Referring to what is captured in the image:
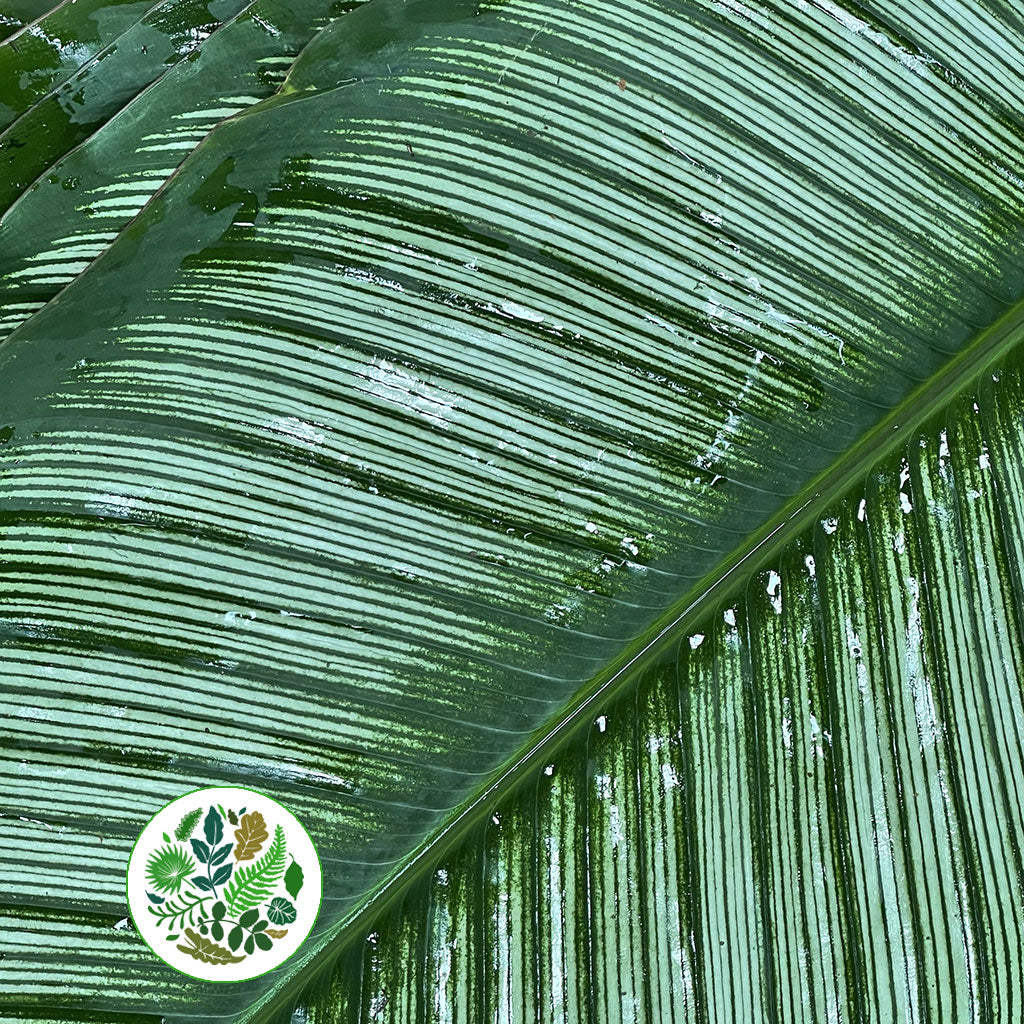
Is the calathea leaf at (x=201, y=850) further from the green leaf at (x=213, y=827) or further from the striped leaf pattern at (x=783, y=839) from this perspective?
the striped leaf pattern at (x=783, y=839)

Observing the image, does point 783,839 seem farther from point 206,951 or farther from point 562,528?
point 206,951

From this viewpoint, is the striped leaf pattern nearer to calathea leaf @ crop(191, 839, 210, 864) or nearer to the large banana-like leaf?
the large banana-like leaf

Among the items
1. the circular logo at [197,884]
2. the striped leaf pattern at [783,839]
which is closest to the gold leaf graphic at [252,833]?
the circular logo at [197,884]

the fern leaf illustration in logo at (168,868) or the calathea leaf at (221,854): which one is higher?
the calathea leaf at (221,854)

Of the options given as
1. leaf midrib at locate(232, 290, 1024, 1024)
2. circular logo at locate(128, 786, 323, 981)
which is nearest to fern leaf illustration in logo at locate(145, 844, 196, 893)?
circular logo at locate(128, 786, 323, 981)

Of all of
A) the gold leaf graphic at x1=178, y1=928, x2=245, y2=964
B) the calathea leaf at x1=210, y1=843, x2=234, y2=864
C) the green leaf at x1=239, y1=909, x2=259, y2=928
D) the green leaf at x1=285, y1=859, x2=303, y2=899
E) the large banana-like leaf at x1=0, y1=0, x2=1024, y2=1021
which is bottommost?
the gold leaf graphic at x1=178, y1=928, x2=245, y2=964

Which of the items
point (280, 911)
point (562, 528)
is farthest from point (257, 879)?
point (562, 528)

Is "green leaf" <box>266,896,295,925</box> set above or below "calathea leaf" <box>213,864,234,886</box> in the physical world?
below

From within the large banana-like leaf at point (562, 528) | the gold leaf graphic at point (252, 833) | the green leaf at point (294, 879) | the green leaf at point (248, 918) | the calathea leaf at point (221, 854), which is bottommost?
the green leaf at point (248, 918)
